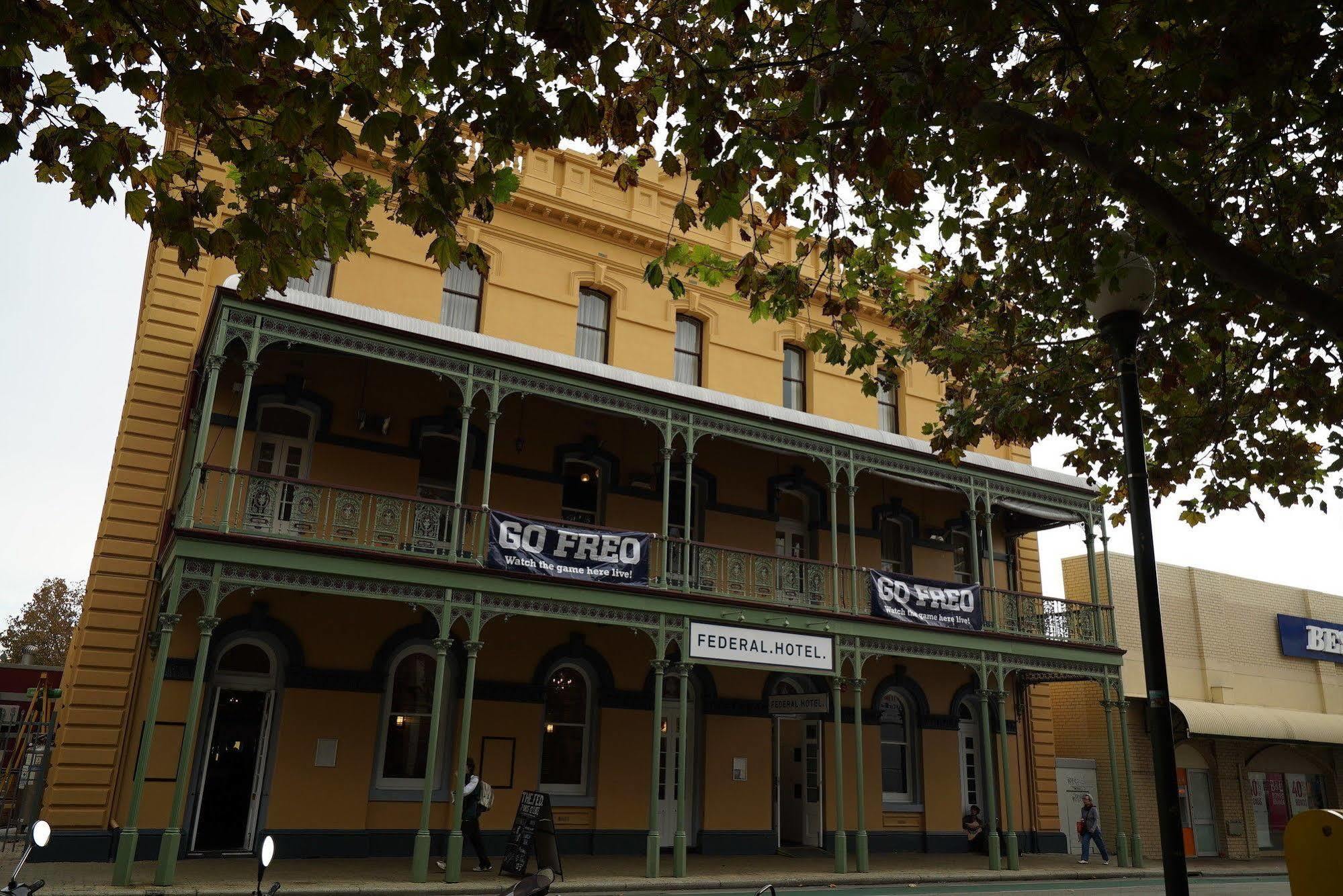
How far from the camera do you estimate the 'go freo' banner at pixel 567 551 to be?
14.7m

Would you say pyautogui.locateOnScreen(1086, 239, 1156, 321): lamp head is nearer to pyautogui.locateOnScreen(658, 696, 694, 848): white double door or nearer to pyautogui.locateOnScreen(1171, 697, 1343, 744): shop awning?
pyautogui.locateOnScreen(658, 696, 694, 848): white double door

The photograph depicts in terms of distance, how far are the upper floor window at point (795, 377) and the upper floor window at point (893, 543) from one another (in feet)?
9.76

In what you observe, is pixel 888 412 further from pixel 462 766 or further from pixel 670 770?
pixel 462 766

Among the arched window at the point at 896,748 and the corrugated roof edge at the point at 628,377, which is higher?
the corrugated roof edge at the point at 628,377

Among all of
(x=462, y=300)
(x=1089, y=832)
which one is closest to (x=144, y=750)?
(x=462, y=300)

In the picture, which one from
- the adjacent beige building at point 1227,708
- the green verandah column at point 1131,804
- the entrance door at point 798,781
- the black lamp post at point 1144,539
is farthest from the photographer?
the adjacent beige building at point 1227,708

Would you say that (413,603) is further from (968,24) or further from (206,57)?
(968,24)

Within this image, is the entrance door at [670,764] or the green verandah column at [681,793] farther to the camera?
the entrance door at [670,764]

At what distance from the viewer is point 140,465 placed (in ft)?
48.8

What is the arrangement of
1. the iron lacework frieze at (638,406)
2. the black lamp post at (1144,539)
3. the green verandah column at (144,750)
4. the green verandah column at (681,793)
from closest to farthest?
the black lamp post at (1144,539) < the green verandah column at (144,750) < the iron lacework frieze at (638,406) < the green verandah column at (681,793)

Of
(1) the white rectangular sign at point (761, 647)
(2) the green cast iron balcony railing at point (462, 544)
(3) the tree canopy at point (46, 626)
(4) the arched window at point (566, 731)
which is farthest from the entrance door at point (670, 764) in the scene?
(3) the tree canopy at point (46, 626)

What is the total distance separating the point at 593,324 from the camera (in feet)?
64.0

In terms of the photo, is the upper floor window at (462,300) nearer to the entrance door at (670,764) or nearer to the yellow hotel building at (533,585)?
the yellow hotel building at (533,585)

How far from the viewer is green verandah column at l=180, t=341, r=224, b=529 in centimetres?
1290
